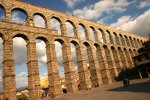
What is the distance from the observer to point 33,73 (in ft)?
97.5

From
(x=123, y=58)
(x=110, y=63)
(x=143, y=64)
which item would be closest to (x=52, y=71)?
(x=110, y=63)

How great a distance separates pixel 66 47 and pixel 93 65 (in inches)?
369

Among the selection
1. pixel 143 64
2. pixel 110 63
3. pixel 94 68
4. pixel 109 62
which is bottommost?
pixel 143 64

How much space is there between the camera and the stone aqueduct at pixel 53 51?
2866cm

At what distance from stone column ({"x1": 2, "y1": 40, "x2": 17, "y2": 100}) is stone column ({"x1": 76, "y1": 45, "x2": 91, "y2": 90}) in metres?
16.3

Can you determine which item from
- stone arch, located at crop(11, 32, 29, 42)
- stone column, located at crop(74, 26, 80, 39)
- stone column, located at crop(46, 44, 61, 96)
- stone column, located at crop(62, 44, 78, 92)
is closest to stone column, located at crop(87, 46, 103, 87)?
stone column, located at crop(74, 26, 80, 39)

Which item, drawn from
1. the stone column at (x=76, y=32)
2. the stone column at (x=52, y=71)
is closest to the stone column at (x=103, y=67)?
the stone column at (x=76, y=32)

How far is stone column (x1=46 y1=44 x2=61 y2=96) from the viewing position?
3234 centimetres

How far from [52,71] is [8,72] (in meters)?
8.33

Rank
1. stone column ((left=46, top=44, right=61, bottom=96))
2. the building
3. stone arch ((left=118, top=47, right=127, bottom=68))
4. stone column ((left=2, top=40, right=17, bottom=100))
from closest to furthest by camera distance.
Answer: stone column ((left=2, top=40, right=17, bottom=100)) < stone column ((left=46, top=44, right=61, bottom=96)) < the building < stone arch ((left=118, top=47, right=127, bottom=68))

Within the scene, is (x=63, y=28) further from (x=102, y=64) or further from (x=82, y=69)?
(x=102, y=64)

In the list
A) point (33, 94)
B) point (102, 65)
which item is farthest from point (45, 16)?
point (102, 65)

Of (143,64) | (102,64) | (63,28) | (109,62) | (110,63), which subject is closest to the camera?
(63,28)

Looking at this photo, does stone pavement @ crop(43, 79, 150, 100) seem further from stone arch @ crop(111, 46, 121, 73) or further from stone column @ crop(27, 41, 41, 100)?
stone arch @ crop(111, 46, 121, 73)
